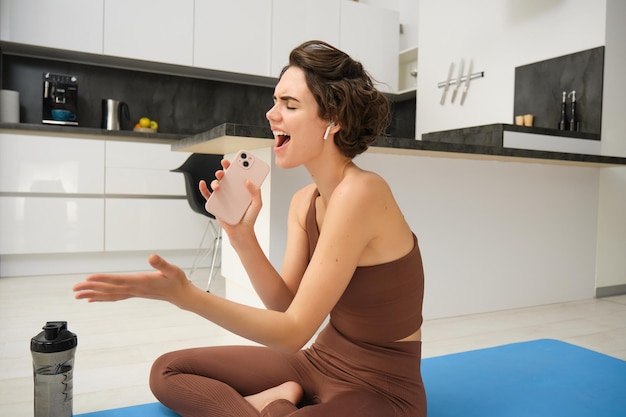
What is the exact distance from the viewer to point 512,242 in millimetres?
2898

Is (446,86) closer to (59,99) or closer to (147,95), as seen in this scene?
(147,95)

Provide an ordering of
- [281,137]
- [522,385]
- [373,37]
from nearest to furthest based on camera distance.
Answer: [281,137] < [522,385] < [373,37]

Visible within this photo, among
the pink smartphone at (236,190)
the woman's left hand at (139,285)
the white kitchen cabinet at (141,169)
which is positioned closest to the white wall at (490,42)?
the white kitchen cabinet at (141,169)

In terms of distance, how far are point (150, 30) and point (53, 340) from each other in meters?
3.44

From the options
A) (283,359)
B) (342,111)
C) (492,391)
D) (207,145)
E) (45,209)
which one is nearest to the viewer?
(342,111)

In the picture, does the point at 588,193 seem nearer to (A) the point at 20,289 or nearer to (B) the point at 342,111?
(B) the point at 342,111

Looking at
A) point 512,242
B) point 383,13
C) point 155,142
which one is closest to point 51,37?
point 155,142

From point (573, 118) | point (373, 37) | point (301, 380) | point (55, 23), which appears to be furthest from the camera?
point (373, 37)

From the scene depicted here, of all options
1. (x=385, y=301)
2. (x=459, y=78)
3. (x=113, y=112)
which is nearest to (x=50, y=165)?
(x=113, y=112)

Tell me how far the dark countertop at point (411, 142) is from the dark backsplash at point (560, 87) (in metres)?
0.21

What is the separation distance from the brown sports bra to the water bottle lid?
63cm

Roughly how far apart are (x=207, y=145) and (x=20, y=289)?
5.51 ft

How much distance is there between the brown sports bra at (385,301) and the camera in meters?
1.13

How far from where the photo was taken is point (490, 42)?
165 inches
